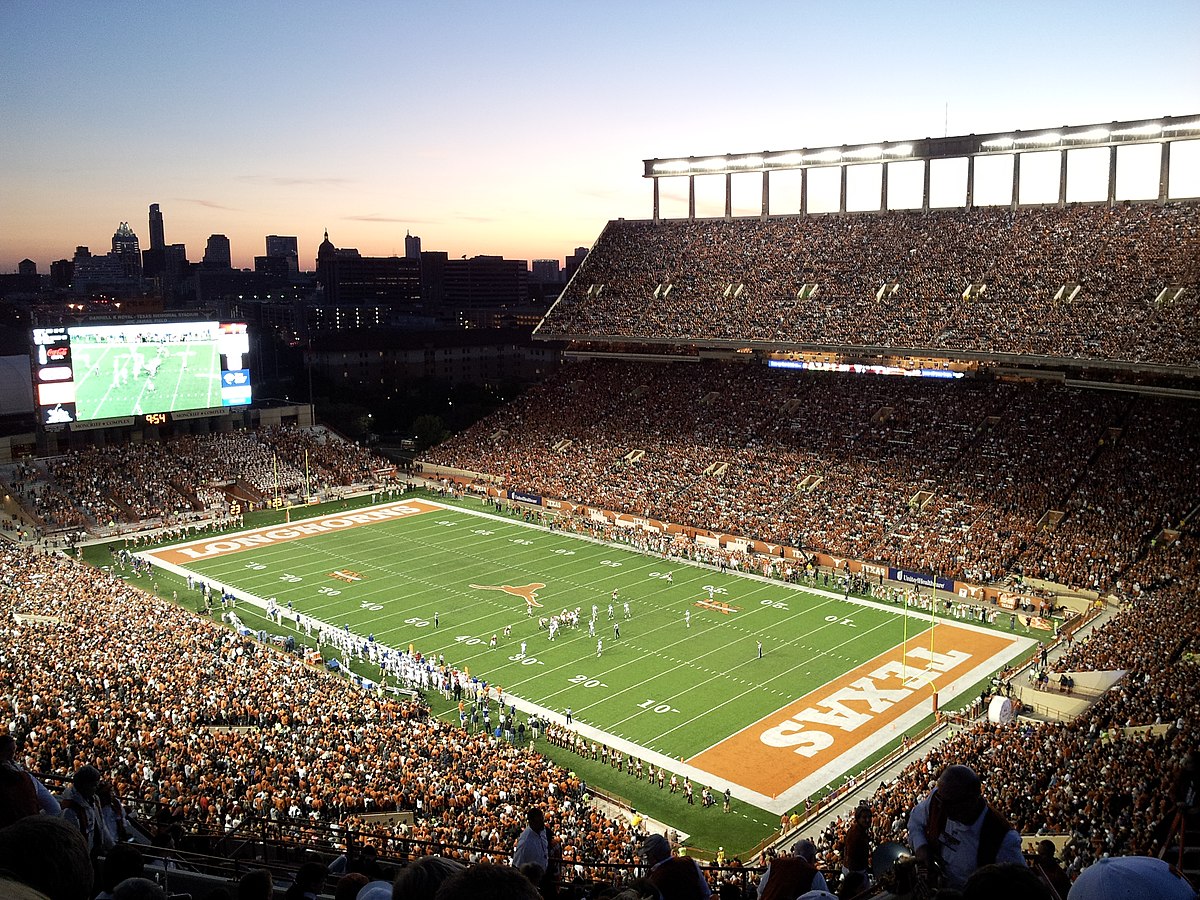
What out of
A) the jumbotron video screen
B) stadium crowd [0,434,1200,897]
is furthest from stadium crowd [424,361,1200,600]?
the jumbotron video screen

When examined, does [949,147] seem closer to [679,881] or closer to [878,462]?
[878,462]

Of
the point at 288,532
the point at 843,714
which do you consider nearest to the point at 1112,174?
the point at 843,714

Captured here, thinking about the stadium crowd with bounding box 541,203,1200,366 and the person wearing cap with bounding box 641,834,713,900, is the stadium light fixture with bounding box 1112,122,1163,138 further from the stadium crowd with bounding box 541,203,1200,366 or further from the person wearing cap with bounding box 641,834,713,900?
the person wearing cap with bounding box 641,834,713,900

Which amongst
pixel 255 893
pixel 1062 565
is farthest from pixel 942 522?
pixel 255 893

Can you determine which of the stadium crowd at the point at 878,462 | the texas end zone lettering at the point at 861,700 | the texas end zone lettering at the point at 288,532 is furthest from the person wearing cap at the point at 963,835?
the texas end zone lettering at the point at 288,532

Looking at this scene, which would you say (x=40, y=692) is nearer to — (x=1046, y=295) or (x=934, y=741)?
(x=934, y=741)

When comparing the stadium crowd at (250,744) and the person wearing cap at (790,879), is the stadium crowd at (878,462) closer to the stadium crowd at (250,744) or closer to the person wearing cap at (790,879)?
the stadium crowd at (250,744)
